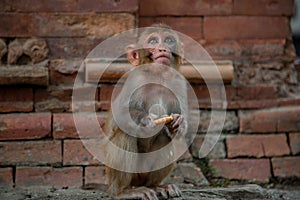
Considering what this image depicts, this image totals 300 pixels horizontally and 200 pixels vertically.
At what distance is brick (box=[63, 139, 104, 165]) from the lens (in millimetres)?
4496

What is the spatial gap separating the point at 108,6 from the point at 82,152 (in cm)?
127

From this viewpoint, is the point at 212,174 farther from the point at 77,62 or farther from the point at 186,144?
the point at 77,62

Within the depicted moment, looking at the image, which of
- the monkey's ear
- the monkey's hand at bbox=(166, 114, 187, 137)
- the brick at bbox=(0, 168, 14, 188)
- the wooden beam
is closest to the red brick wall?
the brick at bbox=(0, 168, 14, 188)

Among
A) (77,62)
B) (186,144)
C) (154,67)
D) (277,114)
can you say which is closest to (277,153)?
(277,114)

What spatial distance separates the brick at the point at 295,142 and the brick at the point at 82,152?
1727 millimetres

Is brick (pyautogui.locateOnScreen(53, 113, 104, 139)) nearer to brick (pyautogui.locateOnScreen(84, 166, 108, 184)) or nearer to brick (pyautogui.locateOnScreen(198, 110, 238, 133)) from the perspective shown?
brick (pyautogui.locateOnScreen(84, 166, 108, 184))

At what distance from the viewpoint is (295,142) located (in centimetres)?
487

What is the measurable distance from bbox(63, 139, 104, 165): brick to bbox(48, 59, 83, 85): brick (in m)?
0.53

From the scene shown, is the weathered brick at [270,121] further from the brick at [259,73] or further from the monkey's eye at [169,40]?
the monkey's eye at [169,40]

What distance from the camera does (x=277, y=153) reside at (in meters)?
4.82

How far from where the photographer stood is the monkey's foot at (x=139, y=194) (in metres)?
3.54

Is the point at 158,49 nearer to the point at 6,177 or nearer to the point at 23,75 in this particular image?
the point at 23,75

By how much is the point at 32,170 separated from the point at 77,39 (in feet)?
3.85

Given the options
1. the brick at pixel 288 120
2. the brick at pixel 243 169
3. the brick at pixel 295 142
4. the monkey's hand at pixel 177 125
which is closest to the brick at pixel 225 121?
the brick at pixel 243 169
